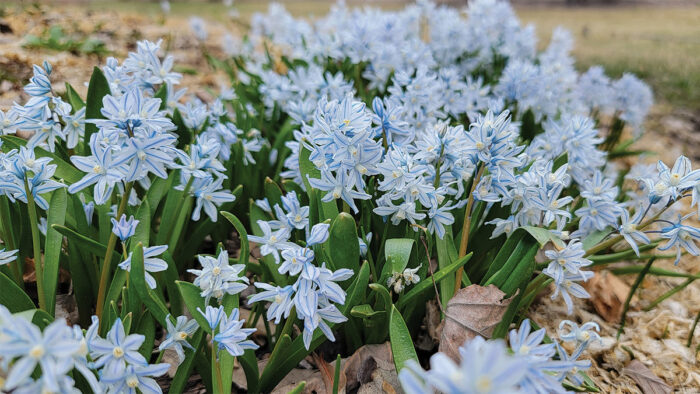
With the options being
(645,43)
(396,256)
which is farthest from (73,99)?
(645,43)

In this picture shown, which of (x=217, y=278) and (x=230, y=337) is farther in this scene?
(x=217, y=278)

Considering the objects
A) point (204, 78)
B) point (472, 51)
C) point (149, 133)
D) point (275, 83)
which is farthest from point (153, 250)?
point (204, 78)

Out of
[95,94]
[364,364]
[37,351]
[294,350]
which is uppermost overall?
[95,94]

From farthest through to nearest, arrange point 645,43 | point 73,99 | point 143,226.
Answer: point 645,43
point 73,99
point 143,226

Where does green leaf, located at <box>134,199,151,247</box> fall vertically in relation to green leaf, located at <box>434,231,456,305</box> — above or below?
above

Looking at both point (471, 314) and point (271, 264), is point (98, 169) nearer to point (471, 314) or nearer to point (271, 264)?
point (271, 264)

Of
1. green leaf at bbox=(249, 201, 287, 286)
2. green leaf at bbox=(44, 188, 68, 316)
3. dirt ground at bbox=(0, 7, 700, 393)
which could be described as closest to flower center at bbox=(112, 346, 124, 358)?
green leaf at bbox=(44, 188, 68, 316)

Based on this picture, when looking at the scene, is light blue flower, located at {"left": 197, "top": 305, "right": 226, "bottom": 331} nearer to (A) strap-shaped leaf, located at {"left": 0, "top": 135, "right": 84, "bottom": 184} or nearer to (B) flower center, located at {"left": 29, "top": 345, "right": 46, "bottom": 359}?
(B) flower center, located at {"left": 29, "top": 345, "right": 46, "bottom": 359}

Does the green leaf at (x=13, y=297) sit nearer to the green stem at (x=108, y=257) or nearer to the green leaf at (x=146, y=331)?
the green stem at (x=108, y=257)
